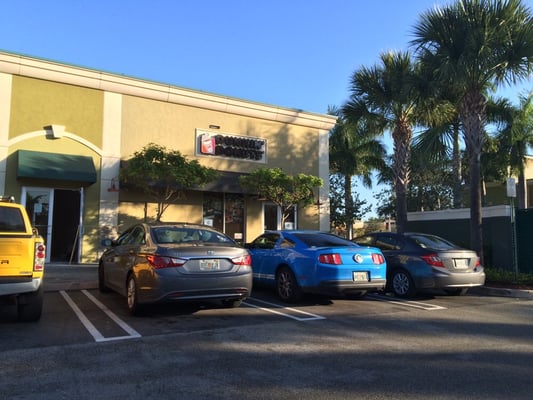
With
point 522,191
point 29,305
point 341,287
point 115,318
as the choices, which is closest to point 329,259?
point 341,287

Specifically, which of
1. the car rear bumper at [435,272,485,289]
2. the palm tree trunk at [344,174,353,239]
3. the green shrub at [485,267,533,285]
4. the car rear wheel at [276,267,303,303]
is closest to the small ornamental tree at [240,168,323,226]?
the green shrub at [485,267,533,285]

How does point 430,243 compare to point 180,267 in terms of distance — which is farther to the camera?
point 430,243

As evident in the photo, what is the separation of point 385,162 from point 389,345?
71.9 ft

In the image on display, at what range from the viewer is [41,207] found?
14.2 m

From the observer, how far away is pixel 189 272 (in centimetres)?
711

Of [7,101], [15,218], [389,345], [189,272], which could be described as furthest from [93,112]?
[389,345]

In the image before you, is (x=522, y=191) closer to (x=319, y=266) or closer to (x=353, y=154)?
(x=353, y=154)

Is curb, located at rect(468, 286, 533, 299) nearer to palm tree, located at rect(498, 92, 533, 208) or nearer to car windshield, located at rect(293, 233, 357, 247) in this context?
car windshield, located at rect(293, 233, 357, 247)

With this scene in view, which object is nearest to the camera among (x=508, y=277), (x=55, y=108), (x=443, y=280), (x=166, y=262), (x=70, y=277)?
(x=166, y=262)

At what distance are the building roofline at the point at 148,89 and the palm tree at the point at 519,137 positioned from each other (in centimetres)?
711

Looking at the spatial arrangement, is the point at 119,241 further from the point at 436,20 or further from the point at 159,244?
the point at 436,20

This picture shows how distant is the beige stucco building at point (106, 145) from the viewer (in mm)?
14016

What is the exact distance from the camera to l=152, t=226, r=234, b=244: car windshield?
7699 mm

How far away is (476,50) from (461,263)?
6191 mm
